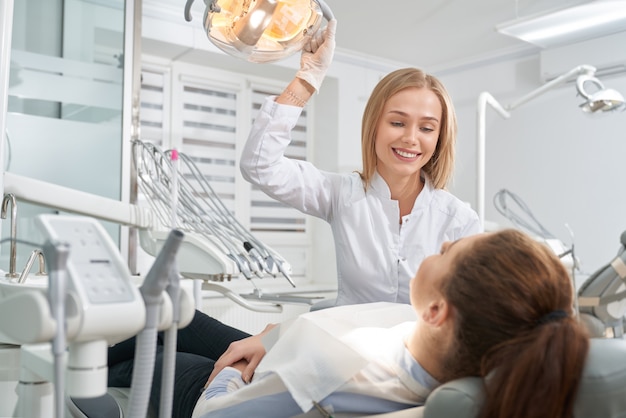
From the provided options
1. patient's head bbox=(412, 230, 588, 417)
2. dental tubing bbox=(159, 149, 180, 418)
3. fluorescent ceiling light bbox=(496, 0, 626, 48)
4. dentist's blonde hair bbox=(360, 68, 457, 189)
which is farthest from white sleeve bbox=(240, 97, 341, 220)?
fluorescent ceiling light bbox=(496, 0, 626, 48)

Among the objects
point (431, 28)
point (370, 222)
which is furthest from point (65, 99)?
point (431, 28)

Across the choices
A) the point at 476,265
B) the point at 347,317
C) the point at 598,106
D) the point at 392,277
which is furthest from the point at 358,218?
the point at 598,106

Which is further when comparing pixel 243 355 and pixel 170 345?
pixel 243 355

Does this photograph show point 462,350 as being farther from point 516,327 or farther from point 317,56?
point 317,56

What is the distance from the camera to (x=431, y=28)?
3.89 m

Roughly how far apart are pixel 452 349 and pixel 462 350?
0.08 feet

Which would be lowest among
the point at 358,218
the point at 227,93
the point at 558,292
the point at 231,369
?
the point at 231,369

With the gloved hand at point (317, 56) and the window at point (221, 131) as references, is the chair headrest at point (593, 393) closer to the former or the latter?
the gloved hand at point (317, 56)

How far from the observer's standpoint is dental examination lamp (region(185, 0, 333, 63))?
1.20 meters

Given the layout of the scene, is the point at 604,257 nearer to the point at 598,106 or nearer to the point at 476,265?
the point at 598,106

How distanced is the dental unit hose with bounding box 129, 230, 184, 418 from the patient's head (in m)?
0.45

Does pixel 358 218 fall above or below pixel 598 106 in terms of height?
below

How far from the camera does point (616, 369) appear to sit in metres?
0.82

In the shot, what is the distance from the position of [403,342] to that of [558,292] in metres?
0.31
